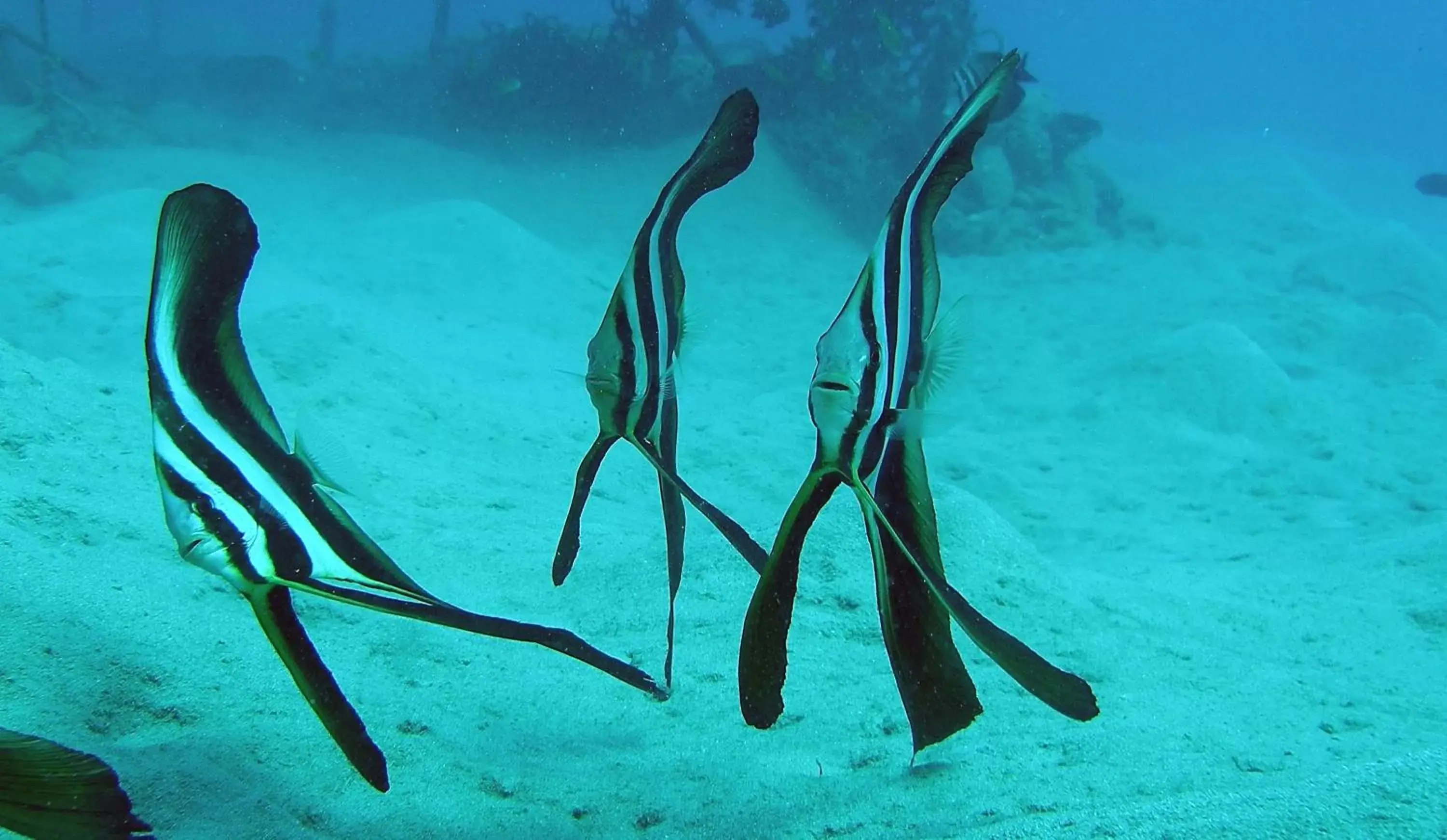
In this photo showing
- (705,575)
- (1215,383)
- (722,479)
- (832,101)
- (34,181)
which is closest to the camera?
(705,575)

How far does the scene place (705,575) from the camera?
10.5 ft

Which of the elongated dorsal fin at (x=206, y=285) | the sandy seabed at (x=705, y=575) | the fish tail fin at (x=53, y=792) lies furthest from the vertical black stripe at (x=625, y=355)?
the fish tail fin at (x=53, y=792)

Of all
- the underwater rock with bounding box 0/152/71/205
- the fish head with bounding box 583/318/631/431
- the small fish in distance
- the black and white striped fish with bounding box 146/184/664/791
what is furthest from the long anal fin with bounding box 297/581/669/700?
the small fish in distance

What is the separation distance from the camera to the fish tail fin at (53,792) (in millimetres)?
993

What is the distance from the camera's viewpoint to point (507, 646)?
2.66 meters

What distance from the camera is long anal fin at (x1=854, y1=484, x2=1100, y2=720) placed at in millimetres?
1005

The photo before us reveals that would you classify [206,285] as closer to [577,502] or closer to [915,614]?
[577,502]

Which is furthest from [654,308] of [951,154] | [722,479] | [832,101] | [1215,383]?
[832,101]

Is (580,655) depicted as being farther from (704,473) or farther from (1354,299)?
(1354,299)

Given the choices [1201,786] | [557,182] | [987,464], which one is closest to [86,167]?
[557,182]

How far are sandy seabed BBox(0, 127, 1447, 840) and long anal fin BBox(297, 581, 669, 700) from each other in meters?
0.27

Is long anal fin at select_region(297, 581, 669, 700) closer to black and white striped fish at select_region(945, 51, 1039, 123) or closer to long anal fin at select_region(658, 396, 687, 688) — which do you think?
long anal fin at select_region(658, 396, 687, 688)

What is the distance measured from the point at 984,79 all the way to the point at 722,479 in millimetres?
4557

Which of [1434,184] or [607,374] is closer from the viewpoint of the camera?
[607,374]
